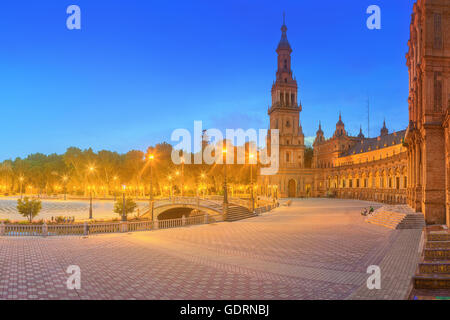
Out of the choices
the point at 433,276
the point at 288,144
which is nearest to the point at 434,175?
the point at 433,276

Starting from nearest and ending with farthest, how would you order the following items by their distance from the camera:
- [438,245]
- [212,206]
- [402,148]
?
1. [438,245]
2. [212,206]
3. [402,148]

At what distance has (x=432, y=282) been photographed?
8859 mm

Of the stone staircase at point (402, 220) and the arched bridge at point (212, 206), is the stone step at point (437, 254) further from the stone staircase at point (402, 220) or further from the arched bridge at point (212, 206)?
the arched bridge at point (212, 206)

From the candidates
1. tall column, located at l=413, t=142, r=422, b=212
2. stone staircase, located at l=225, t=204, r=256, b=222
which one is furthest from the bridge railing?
tall column, located at l=413, t=142, r=422, b=212

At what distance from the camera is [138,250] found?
1505cm

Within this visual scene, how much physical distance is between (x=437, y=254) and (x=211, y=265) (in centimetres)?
922

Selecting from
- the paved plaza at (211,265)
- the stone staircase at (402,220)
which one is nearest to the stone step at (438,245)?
the paved plaza at (211,265)

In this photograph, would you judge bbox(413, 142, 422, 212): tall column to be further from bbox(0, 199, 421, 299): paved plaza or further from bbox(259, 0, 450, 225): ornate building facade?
bbox(0, 199, 421, 299): paved plaza

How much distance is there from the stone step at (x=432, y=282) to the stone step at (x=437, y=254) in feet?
10.4

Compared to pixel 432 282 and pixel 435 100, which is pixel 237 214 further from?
pixel 432 282

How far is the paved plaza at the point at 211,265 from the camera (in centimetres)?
888

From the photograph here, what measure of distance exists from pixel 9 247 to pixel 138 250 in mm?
7153

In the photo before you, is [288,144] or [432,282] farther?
[288,144]
